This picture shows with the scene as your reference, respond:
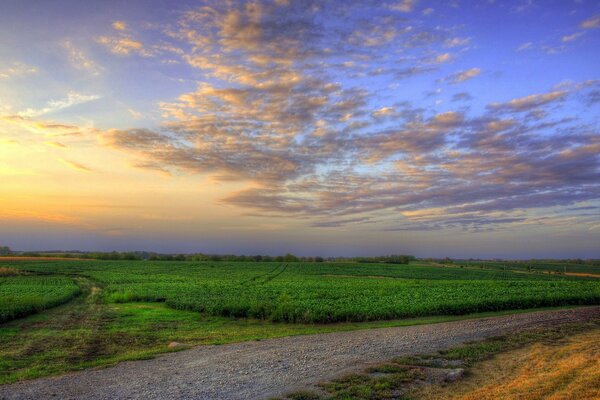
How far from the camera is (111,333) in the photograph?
22.6 meters

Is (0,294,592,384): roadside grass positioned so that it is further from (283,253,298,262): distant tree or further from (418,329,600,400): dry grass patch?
(283,253,298,262): distant tree

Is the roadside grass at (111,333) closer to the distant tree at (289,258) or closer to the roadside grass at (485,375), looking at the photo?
the roadside grass at (485,375)

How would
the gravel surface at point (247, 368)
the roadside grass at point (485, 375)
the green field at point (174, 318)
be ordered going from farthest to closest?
the green field at point (174, 318) → the gravel surface at point (247, 368) → the roadside grass at point (485, 375)

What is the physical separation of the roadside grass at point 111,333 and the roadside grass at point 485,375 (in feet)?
26.2

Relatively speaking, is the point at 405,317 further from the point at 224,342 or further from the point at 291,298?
the point at 224,342

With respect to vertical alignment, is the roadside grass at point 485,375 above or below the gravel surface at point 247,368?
above

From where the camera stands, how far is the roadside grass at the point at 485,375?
11164 millimetres

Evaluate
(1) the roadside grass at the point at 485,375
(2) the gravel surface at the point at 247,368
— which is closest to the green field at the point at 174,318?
(2) the gravel surface at the point at 247,368

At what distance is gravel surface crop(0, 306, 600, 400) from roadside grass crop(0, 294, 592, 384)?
66.6 inches

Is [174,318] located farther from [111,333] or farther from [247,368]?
[247,368]

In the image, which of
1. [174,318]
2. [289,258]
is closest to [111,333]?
[174,318]

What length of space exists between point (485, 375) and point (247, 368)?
25.8 ft

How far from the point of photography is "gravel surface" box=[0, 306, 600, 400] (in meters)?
11.7

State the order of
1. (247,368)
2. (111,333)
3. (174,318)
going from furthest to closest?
(174,318)
(111,333)
(247,368)
